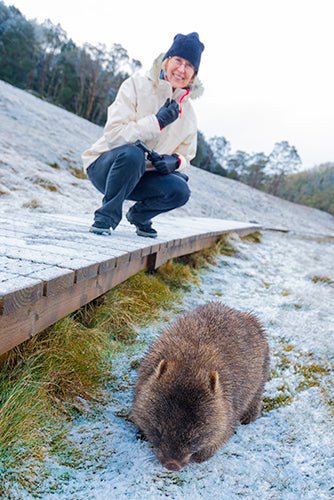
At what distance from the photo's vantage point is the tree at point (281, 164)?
155 feet

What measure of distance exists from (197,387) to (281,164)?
160 feet

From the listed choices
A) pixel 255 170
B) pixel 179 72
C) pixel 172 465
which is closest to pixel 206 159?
pixel 255 170

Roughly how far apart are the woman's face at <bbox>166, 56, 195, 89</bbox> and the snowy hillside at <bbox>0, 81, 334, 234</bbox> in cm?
296

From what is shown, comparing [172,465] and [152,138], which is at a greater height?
[152,138]

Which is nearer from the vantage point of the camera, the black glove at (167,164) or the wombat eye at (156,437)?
the wombat eye at (156,437)

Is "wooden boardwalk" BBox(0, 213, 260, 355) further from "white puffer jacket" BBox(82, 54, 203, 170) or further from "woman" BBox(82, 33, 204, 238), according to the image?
"white puffer jacket" BBox(82, 54, 203, 170)

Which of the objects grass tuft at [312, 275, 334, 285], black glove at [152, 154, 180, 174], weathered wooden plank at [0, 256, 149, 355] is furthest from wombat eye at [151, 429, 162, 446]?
grass tuft at [312, 275, 334, 285]

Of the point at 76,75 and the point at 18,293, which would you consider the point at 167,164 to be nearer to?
the point at 18,293

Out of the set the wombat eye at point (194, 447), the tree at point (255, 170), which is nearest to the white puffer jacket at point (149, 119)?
the wombat eye at point (194, 447)

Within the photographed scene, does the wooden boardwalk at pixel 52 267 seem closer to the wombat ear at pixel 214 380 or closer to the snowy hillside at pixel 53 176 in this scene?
the wombat ear at pixel 214 380

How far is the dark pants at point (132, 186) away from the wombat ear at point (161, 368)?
7.33 ft

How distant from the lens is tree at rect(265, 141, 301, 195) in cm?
4731

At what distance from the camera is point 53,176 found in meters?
10.8

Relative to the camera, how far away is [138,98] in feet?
14.1
